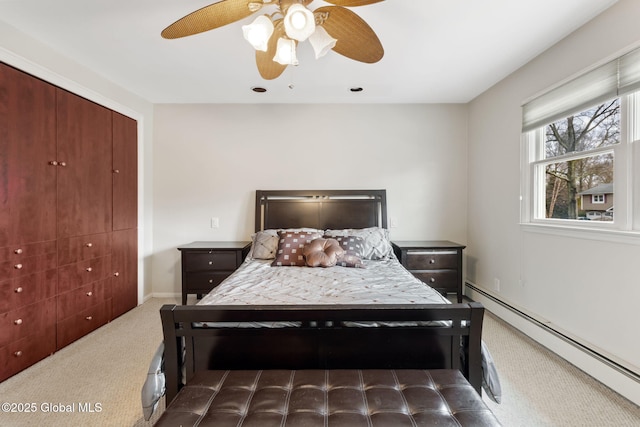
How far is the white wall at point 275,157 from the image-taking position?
364 cm

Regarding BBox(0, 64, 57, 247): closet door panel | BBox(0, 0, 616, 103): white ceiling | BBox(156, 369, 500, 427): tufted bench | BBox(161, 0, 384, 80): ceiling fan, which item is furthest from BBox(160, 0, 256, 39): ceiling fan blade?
A: BBox(156, 369, 500, 427): tufted bench

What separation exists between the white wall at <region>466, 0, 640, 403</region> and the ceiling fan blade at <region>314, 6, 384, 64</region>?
158 centimetres

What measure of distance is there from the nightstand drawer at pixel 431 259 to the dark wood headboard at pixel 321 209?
1.72 ft

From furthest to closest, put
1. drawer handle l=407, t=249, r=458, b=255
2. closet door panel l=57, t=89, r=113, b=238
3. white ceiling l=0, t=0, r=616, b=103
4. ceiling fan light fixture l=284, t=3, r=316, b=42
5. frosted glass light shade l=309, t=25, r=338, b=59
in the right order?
drawer handle l=407, t=249, r=458, b=255 < closet door panel l=57, t=89, r=113, b=238 < white ceiling l=0, t=0, r=616, b=103 < frosted glass light shade l=309, t=25, r=338, b=59 < ceiling fan light fixture l=284, t=3, r=316, b=42

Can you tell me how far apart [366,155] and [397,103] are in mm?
747

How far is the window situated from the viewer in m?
1.83

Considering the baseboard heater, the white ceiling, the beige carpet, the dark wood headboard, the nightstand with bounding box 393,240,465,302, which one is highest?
the white ceiling

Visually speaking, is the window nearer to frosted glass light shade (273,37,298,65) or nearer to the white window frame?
the white window frame

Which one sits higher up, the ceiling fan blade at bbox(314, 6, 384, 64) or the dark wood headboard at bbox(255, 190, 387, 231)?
the ceiling fan blade at bbox(314, 6, 384, 64)

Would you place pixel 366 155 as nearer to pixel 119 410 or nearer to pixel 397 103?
pixel 397 103

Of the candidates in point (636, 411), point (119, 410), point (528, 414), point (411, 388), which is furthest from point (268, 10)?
point (636, 411)

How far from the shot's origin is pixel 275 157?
144 inches

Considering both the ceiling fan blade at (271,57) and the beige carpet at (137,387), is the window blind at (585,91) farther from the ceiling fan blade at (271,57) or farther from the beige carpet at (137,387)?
the ceiling fan blade at (271,57)

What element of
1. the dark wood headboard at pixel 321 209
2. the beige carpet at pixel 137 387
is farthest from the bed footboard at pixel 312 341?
the dark wood headboard at pixel 321 209
